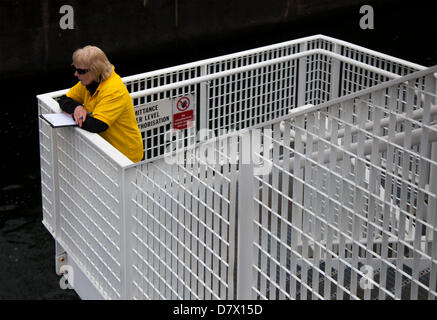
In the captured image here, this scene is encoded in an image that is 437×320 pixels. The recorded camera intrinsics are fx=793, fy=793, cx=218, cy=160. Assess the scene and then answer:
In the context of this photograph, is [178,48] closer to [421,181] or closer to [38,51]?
[38,51]

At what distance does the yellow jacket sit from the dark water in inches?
73.7

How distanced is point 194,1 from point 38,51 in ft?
8.85

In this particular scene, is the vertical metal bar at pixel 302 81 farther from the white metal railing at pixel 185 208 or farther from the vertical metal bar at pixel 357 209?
the vertical metal bar at pixel 357 209

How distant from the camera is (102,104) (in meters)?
4.54

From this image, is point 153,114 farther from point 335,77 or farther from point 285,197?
point 285,197

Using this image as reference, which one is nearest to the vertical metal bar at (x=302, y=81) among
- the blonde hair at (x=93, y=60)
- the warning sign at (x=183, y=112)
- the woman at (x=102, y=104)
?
the warning sign at (x=183, y=112)

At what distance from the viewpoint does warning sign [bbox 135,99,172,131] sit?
5.31 m

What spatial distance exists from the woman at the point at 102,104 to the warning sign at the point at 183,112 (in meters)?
0.79

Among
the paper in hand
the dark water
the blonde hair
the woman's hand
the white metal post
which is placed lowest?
the dark water

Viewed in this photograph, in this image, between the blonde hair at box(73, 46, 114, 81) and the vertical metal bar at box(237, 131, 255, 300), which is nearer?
the vertical metal bar at box(237, 131, 255, 300)

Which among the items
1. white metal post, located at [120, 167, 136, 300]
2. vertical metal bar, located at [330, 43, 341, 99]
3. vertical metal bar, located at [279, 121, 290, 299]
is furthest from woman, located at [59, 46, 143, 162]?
vertical metal bar, located at [330, 43, 341, 99]

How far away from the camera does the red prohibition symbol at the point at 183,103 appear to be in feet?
18.3

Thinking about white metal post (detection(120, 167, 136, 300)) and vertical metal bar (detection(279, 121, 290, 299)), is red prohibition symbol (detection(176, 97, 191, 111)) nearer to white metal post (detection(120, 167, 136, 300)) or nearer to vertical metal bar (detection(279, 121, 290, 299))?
white metal post (detection(120, 167, 136, 300))
